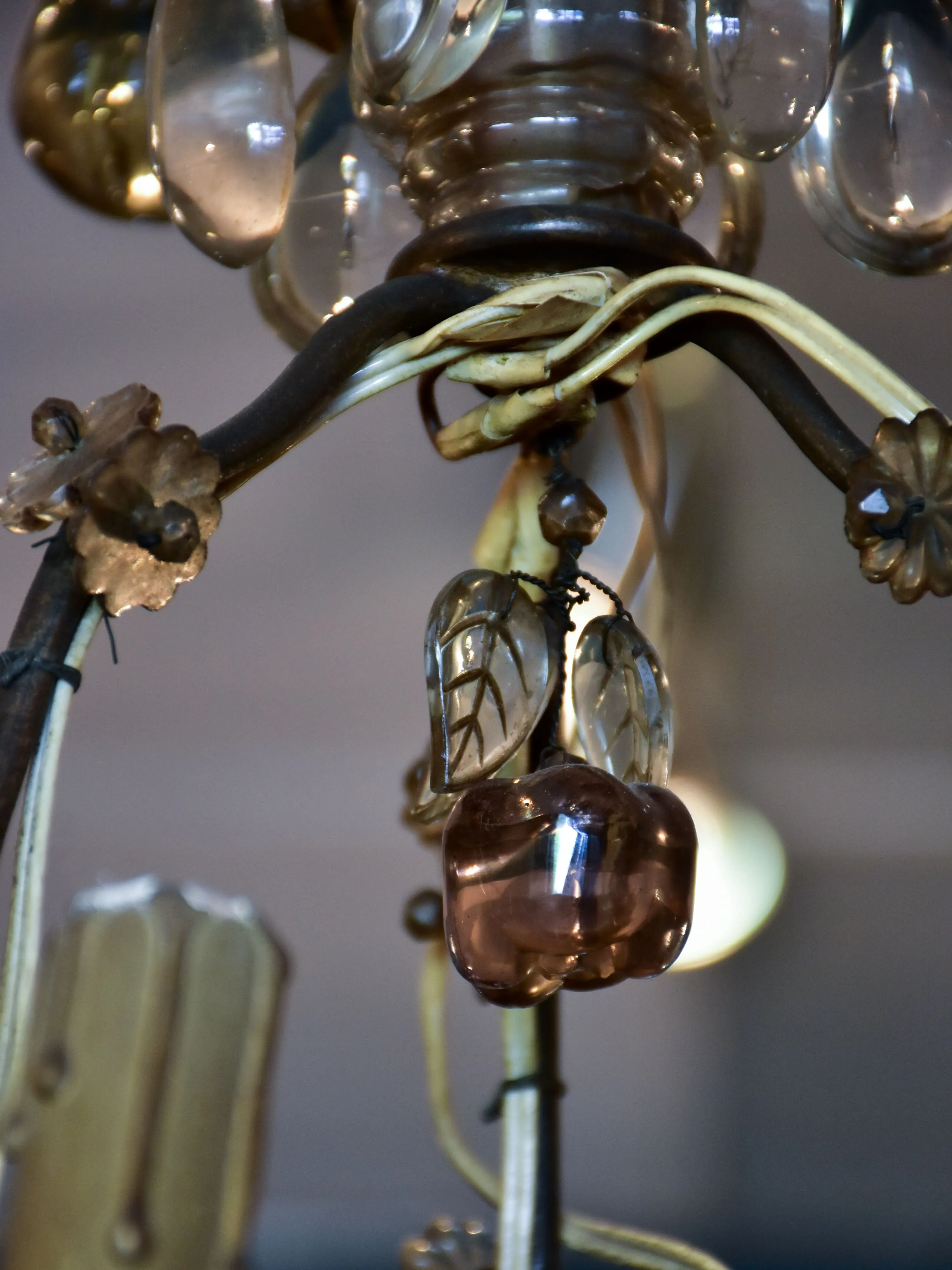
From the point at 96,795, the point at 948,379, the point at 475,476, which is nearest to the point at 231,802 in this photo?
the point at 96,795

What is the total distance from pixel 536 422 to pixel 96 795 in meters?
0.49

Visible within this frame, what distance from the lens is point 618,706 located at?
0.22m

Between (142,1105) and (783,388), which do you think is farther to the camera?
(142,1105)

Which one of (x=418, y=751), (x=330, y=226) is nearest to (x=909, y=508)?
Result: (x=330, y=226)

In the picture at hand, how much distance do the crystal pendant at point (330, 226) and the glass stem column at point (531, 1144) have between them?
16cm

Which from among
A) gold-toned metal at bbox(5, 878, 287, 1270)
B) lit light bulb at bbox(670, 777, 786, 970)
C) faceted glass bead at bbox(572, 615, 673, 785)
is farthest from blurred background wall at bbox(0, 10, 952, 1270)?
faceted glass bead at bbox(572, 615, 673, 785)

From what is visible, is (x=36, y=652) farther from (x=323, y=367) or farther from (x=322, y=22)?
(x=322, y=22)

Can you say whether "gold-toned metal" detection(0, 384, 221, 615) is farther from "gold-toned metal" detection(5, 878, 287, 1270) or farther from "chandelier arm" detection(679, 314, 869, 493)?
"gold-toned metal" detection(5, 878, 287, 1270)

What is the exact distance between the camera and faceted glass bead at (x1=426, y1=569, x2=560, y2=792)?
0.21m

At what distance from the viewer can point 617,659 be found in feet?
0.74

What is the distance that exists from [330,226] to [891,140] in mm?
124

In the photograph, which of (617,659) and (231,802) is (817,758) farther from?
(617,659)

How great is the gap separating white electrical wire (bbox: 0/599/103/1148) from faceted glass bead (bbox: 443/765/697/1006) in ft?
0.18

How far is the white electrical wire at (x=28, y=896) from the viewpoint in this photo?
18 centimetres
